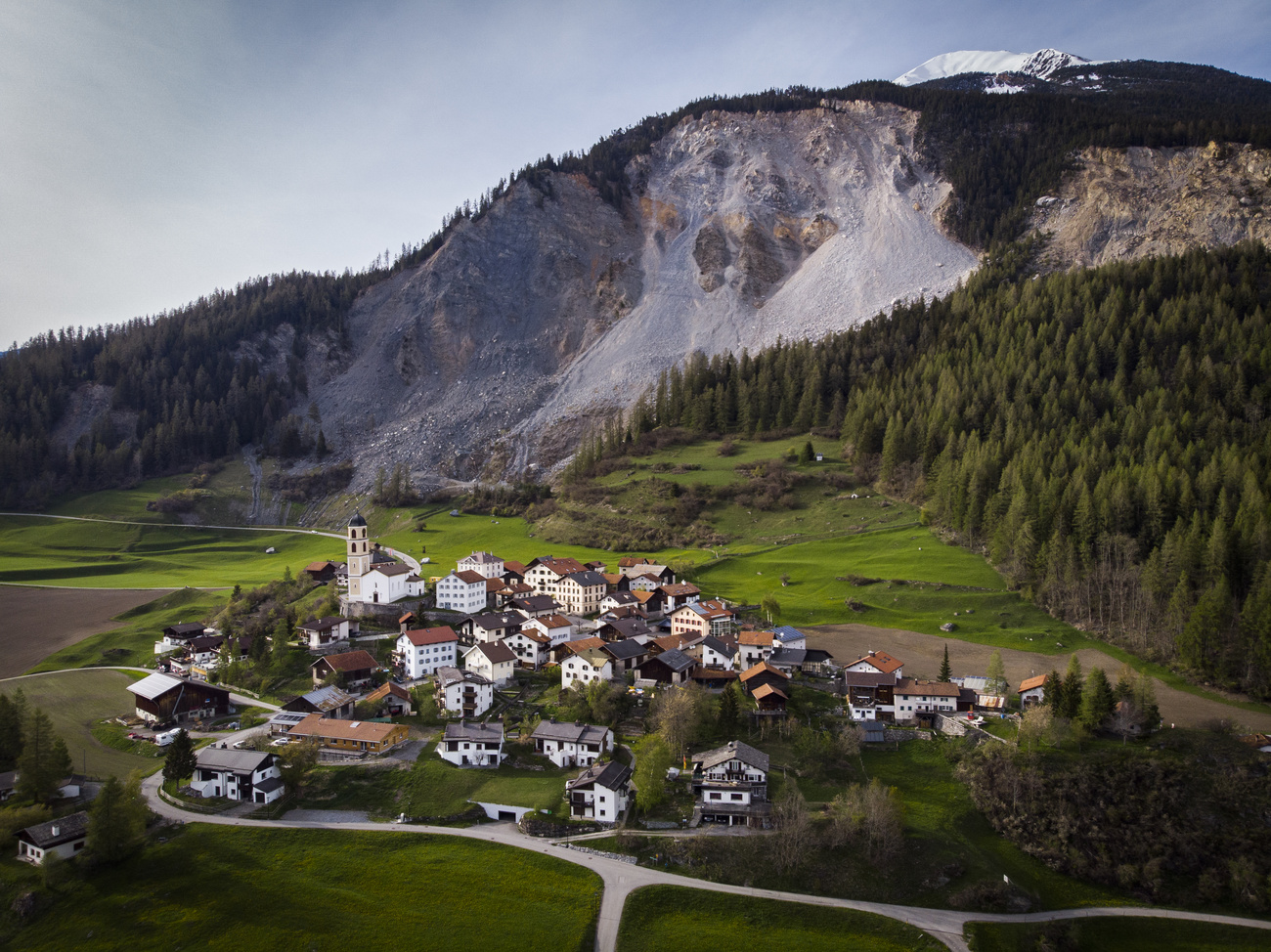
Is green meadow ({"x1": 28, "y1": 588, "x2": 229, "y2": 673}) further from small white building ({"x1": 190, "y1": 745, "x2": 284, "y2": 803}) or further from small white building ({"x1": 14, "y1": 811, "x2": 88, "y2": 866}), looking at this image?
small white building ({"x1": 14, "y1": 811, "x2": 88, "y2": 866})

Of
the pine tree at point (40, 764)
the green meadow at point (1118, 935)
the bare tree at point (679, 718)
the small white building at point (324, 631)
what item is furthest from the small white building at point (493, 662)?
the green meadow at point (1118, 935)

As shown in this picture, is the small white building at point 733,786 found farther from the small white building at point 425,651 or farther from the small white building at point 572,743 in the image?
the small white building at point 425,651

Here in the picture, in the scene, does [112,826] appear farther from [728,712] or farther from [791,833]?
[728,712]

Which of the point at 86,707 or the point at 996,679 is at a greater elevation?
the point at 996,679

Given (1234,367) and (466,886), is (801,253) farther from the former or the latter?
(466,886)

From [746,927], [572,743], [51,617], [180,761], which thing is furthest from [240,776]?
[51,617]

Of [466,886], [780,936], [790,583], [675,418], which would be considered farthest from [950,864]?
[675,418]
